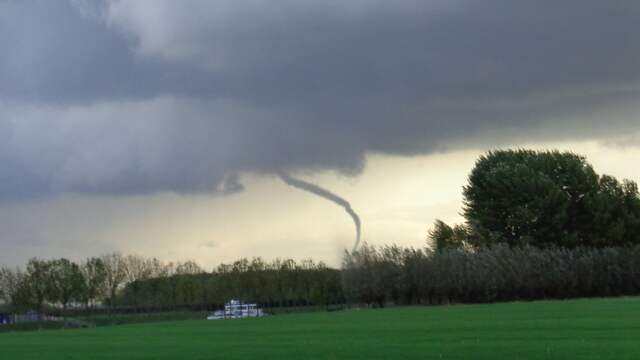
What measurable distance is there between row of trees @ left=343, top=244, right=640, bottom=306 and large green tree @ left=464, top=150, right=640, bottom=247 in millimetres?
2431

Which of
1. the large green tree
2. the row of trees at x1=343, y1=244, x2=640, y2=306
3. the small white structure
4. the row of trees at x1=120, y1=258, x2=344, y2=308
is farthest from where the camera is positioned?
the row of trees at x1=120, y1=258, x2=344, y2=308

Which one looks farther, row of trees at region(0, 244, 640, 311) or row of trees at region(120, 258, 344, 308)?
row of trees at region(120, 258, 344, 308)

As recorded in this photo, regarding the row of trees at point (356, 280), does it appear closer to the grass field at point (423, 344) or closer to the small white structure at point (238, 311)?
the small white structure at point (238, 311)

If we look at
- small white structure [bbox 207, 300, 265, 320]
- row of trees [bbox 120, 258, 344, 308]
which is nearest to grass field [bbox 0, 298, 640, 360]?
small white structure [bbox 207, 300, 265, 320]

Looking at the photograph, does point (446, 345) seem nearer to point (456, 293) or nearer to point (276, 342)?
point (276, 342)

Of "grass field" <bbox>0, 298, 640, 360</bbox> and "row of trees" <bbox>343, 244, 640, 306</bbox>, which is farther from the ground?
"row of trees" <bbox>343, 244, 640, 306</bbox>

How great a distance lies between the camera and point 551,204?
100750mm

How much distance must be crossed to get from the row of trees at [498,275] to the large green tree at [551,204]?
7.98 feet

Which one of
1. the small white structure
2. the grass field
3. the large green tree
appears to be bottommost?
the grass field

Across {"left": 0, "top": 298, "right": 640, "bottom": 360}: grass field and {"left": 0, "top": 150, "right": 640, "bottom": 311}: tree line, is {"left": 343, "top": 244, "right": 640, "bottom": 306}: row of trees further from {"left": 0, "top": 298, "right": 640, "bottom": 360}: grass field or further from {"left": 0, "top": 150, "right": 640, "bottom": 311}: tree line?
{"left": 0, "top": 298, "right": 640, "bottom": 360}: grass field

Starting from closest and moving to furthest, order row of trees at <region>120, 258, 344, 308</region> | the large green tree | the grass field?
the grass field, the large green tree, row of trees at <region>120, 258, 344, 308</region>

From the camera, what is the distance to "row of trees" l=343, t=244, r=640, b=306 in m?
98.8

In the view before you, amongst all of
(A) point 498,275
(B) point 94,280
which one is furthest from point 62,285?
(A) point 498,275

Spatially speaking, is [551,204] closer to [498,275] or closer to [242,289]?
[498,275]
